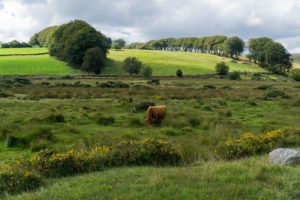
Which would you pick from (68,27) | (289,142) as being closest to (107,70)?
(68,27)

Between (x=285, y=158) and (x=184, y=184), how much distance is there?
358cm

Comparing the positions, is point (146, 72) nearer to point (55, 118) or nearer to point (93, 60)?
point (93, 60)

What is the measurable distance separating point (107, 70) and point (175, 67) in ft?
79.0

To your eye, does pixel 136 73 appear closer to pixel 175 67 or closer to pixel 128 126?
pixel 175 67

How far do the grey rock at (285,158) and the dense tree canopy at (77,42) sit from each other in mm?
91612

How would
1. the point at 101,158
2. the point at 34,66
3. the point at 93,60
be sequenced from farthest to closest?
the point at 34,66 → the point at 93,60 → the point at 101,158

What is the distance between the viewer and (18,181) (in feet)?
26.8

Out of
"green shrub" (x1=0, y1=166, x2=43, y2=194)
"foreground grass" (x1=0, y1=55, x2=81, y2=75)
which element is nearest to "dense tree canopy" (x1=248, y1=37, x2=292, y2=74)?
"foreground grass" (x1=0, y1=55, x2=81, y2=75)

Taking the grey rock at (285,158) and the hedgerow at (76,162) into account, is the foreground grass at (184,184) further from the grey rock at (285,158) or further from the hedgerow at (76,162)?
the grey rock at (285,158)

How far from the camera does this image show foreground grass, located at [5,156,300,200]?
24.1 ft

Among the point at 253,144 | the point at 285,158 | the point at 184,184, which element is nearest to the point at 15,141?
the point at 253,144

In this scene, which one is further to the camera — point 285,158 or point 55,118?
point 55,118

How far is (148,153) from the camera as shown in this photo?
1088 centimetres

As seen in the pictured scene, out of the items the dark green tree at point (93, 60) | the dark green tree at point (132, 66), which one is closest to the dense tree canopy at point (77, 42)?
the dark green tree at point (93, 60)
